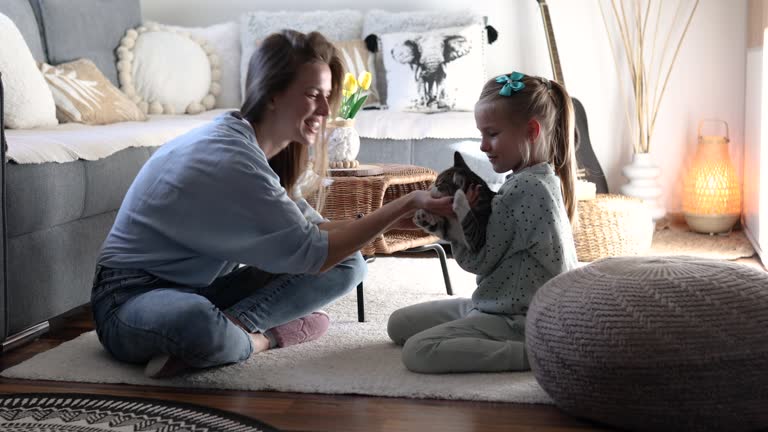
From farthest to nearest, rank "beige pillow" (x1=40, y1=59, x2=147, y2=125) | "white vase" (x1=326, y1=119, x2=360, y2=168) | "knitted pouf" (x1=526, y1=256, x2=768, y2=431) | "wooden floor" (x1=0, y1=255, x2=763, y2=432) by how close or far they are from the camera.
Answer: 1. "beige pillow" (x1=40, y1=59, x2=147, y2=125)
2. "white vase" (x1=326, y1=119, x2=360, y2=168)
3. "wooden floor" (x1=0, y1=255, x2=763, y2=432)
4. "knitted pouf" (x1=526, y1=256, x2=768, y2=431)

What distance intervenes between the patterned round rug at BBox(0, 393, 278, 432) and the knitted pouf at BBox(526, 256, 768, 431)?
0.57m

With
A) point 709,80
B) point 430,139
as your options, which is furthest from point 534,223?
point 709,80

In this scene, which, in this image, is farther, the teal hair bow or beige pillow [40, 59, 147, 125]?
beige pillow [40, 59, 147, 125]

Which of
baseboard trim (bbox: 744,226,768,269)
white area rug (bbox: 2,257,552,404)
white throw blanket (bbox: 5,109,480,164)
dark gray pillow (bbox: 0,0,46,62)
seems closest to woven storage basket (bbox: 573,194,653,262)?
baseboard trim (bbox: 744,226,768,269)

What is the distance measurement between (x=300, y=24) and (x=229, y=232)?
2735 mm

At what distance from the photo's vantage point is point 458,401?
192 centimetres

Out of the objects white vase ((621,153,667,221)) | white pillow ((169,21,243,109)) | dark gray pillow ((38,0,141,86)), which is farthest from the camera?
white pillow ((169,21,243,109))

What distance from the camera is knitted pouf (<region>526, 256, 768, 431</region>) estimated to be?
1.60m

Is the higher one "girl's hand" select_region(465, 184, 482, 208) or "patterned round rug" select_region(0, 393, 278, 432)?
"girl's hand" select_region(465, 184, 482, 208)

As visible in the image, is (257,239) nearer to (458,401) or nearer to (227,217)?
(227,217)

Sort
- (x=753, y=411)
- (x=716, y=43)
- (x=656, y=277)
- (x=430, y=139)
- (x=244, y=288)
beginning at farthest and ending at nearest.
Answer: (x=716, y=43), (x=430, y=139), (x=244, y=288), (x=656, y=277), (x=753, y=411)

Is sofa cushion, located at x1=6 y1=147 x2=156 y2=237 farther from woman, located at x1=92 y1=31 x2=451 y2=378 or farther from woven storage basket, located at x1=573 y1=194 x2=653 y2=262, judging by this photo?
woven storage basket, located at x1=573 y1=194 x2=653 y2=262

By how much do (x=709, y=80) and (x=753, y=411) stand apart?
3075mm

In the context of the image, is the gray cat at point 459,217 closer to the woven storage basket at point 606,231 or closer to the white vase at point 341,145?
the white vase at point 341,145
